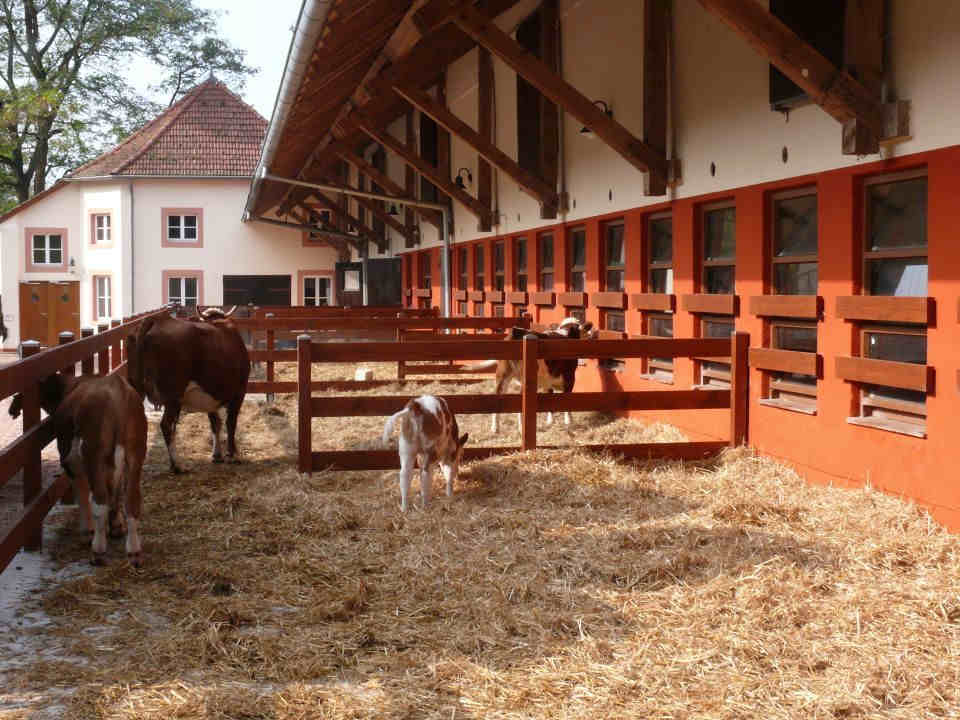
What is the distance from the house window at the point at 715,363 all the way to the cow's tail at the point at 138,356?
4785 millimetres

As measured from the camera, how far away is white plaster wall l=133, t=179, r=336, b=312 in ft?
121

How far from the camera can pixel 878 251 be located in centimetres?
744

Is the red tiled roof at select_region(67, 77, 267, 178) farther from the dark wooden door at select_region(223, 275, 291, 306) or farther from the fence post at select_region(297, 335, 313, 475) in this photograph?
the fence post at select_region(297, 335, 313, 475)

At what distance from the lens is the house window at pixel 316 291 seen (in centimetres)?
3753

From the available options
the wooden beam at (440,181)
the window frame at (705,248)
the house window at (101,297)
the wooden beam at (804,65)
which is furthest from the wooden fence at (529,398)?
the house window at (101,297)

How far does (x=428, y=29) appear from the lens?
1156cm

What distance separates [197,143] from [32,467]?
113 ft

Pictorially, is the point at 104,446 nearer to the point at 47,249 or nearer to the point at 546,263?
the point at 546,263

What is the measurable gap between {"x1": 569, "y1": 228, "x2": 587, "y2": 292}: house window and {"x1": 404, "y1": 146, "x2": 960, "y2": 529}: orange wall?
250 centimetres

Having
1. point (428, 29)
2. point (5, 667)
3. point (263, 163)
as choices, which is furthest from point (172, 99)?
point (5, 667)

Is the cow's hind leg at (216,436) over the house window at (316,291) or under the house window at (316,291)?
A: under

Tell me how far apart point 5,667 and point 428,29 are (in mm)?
8520

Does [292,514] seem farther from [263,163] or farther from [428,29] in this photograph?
[263,163]

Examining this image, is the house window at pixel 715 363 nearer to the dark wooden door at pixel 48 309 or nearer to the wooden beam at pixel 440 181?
the wooden beam at pixel 440 181
